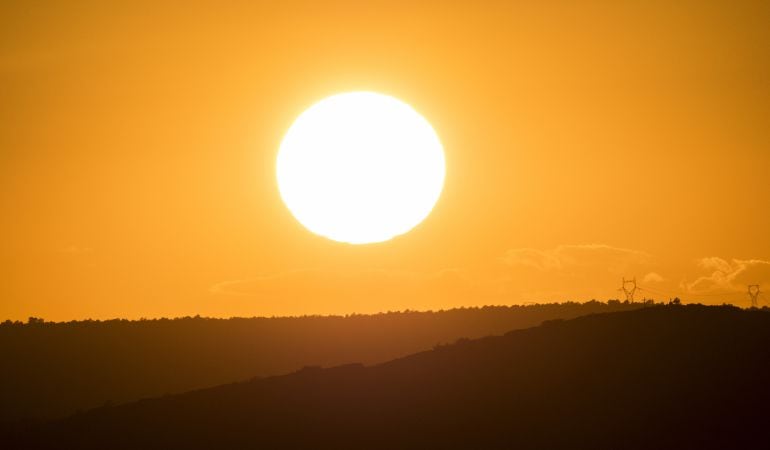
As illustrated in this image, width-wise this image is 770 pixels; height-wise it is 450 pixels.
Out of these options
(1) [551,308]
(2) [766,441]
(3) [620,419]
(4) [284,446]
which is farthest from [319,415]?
(1) [551,308]

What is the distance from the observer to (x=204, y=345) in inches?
5768

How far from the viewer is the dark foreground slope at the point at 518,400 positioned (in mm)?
52062

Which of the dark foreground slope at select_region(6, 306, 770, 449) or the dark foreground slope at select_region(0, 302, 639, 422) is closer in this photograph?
the dark foreground slope at select_region(6, 306, 770, 449)

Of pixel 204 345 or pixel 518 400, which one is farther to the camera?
pixel 204 345

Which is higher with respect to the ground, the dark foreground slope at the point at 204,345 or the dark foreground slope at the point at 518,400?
the dark foreground slope at the point at 204,345

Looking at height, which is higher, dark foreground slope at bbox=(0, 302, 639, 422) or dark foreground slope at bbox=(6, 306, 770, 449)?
dark foreground slope at bbox=(0, 302, 639, 422)

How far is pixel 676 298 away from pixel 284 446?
25560 mm

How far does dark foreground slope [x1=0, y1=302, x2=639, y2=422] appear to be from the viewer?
139 metres

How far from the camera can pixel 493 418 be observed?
5416 cm

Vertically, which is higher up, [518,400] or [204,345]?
[204,345]

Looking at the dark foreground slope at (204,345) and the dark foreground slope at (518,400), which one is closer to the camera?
the dark foreground slope at (518,400)

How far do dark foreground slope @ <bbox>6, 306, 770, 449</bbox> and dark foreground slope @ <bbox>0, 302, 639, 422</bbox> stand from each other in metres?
74.7

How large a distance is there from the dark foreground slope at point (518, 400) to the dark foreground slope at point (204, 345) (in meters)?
74.7

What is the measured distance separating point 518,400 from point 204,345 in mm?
96005
